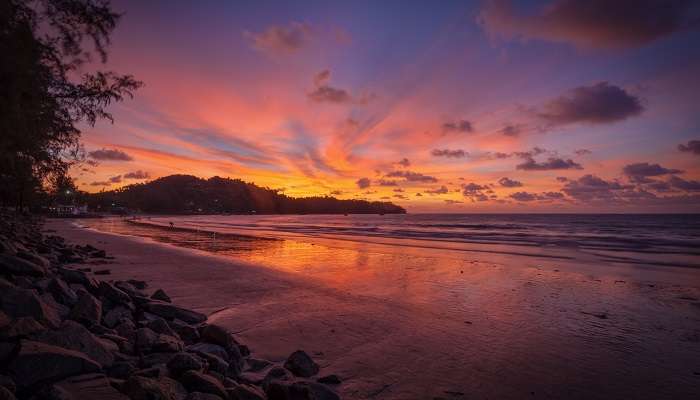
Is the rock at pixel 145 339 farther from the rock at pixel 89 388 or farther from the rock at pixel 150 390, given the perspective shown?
the rock at pixel 150 390

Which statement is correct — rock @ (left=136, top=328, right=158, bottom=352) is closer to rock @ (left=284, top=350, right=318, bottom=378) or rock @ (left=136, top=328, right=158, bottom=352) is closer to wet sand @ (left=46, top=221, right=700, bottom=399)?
wet sand @ (left=46, top=221, right=700, bottom=399)

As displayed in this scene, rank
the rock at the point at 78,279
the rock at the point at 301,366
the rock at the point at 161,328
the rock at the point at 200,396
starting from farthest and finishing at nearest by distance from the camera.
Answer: the rock at the point at 78,279, the rock at the point at 161,328, the rock at the point at 301,366, the rock at the point at 200,396

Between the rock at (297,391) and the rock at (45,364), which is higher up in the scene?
the rock at (45,364)

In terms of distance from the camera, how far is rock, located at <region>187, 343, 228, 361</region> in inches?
236

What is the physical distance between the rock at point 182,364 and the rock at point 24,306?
6.48 ft

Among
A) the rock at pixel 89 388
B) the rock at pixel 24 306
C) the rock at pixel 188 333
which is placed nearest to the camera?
the rock at pixel 89 388

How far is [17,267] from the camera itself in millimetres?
8195

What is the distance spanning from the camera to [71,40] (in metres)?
9.06

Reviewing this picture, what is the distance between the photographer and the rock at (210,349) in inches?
236

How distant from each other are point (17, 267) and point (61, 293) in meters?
1.99

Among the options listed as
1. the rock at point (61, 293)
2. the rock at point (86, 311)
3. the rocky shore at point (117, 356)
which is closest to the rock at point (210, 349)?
the rocky shore at point (117, 356)

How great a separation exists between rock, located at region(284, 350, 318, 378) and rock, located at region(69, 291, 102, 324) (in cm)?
339

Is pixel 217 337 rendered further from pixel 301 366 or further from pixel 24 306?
pixel 24 306

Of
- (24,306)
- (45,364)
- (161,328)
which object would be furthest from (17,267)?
(45,364)
